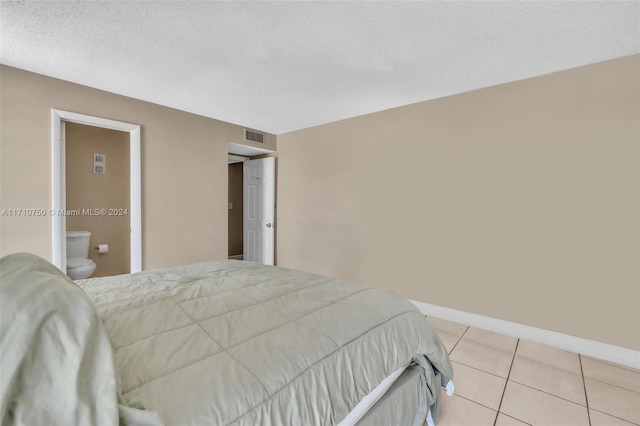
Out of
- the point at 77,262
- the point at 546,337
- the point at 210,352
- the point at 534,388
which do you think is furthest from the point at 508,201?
the point at 77,262

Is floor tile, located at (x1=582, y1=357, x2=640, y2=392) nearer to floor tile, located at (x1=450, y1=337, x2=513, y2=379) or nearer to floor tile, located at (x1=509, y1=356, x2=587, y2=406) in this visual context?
floor tile, located at (x1=509, y1=356, x2=587, y2=406)

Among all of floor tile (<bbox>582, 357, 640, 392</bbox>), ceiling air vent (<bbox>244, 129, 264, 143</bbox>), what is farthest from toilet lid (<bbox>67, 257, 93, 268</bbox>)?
floor tile (<bbox>582, 357, 640, 392</bbox>)

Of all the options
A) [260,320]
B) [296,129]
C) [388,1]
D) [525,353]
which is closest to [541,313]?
[525,353]

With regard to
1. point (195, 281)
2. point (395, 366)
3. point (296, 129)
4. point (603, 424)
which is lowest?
point (603, 424)

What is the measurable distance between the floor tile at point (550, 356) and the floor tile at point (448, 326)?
1.56 ft

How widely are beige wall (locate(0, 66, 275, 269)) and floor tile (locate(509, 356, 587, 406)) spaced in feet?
11.7

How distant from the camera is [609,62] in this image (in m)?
2.21

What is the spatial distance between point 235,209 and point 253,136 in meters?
2.26

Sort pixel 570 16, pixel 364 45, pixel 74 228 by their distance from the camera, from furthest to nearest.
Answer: pixel 74 228 < pixel 364 45 < pixel 570 16

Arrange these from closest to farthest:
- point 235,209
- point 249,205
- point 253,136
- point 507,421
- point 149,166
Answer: point 507,421 → point 149,166 → point 253,136 → point 249,205 → point 235,209

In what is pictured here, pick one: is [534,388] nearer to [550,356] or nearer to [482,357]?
[482,357]

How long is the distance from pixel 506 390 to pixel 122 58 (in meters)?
3.89

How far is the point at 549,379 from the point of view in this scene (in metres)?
1.97

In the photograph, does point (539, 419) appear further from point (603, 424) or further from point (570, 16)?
point (570, 16)
